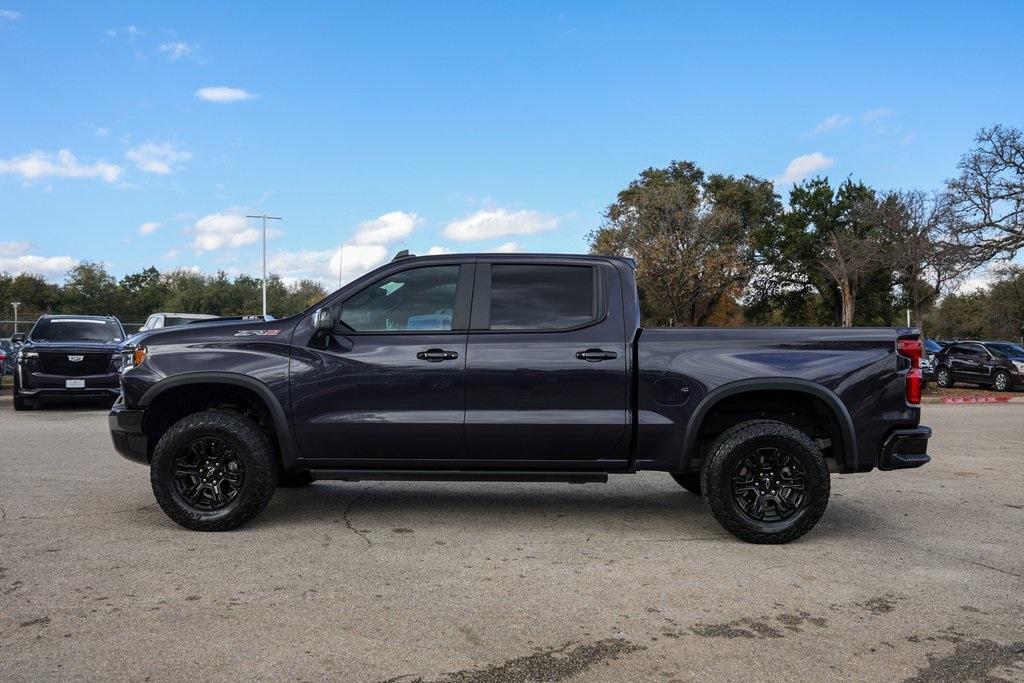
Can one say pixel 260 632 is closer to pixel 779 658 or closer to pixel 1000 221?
pixel 779 658

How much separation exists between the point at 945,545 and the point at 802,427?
120 centimetres

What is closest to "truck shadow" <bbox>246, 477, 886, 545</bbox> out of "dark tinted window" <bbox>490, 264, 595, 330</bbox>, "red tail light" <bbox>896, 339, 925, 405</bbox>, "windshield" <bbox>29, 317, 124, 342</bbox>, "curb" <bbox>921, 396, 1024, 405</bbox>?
"red tail light" <bbox>896, 339, 925, 405</bbox>

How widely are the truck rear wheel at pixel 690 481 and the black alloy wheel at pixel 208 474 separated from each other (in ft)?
11.8

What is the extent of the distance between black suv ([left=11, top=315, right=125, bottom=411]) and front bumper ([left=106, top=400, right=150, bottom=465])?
32.8ft

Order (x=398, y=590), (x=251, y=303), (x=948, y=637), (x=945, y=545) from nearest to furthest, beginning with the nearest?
1. (x=948, y=637)
2. (x=398, y=590)
3. (x=945, y=545)
4. (x=251, y=303)

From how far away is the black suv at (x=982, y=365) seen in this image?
25.2m

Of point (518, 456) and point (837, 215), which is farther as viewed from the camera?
point (837, 215)

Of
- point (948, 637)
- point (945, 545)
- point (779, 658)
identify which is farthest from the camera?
point (945, 545)

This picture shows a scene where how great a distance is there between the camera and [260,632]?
3.94m

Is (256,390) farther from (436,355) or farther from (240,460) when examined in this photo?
(436,355)

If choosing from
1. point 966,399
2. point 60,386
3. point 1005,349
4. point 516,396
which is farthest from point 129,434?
point 1005,349

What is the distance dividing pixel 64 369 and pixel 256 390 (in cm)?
1148

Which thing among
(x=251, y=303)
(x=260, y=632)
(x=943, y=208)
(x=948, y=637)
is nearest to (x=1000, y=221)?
(x=943, y=208)

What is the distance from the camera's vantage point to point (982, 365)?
2588cm
